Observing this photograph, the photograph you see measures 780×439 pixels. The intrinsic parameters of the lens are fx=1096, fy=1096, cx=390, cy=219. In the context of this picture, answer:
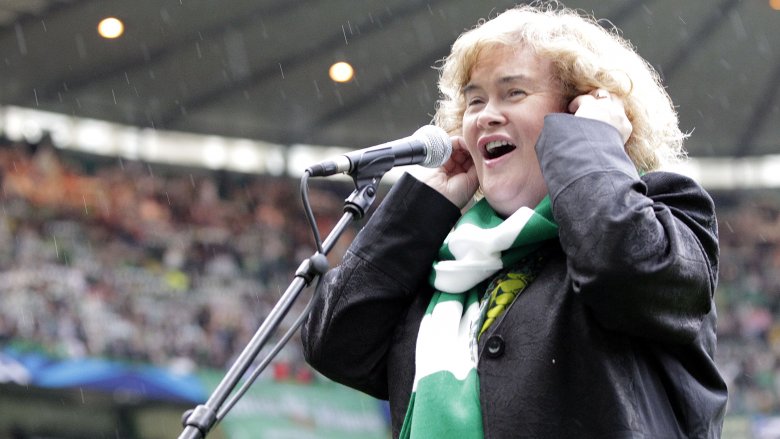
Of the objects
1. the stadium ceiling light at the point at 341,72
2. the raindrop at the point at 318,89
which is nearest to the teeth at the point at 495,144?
the stadium ceiling light at the point at 341,72

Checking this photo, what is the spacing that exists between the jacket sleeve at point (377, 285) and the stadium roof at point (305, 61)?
8.68 m

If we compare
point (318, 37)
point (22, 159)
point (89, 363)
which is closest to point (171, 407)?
point (89, 363)

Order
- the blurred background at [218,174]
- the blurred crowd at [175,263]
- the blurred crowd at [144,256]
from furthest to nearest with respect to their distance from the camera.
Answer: the blurred crowd at [175,263] → the blurred crowd at [144,256] → the blurred background at [218,174]

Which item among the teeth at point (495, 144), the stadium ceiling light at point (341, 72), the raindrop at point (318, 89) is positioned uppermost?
the raindrop at point (318, 89)

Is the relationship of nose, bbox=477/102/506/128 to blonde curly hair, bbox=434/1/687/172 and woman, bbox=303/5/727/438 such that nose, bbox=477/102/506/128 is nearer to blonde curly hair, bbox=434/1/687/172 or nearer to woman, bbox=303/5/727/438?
woman, bbox=303/5/727/438

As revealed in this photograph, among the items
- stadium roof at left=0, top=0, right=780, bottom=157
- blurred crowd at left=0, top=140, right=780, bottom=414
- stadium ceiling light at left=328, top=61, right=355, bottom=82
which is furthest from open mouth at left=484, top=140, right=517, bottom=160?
stadium ceiling light at left=328, top=61, right=355, bottom=82

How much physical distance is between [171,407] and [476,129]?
8.12 meters

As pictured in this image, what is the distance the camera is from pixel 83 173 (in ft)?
40.5

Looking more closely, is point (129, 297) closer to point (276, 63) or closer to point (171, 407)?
point (171, 407)

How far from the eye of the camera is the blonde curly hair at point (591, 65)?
6.16ft

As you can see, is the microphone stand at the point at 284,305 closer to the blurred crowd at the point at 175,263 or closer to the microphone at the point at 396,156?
the microphone at the point at 396,156

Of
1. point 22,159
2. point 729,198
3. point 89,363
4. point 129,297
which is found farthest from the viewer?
point 729,198

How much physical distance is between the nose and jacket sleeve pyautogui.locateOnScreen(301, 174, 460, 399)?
0.49 feet

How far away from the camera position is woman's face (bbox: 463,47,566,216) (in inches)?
73.4
